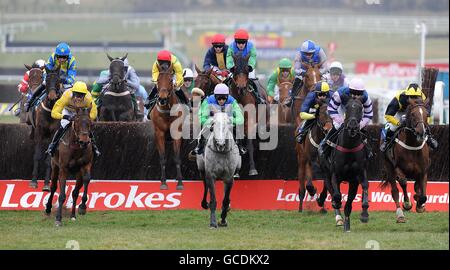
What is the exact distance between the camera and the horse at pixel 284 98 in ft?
63.4

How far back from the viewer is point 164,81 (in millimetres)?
17031

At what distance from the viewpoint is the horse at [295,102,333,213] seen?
16062mm

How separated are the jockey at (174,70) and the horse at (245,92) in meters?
0.82

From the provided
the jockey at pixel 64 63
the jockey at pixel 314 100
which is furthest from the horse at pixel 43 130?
the jockey at pixel 314 100

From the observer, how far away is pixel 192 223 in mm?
15500

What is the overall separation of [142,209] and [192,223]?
1.75 metres

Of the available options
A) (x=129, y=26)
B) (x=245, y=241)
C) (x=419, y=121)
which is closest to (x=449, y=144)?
(x=419, y=121)

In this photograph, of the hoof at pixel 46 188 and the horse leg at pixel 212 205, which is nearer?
the horse leg at pixel 212 205

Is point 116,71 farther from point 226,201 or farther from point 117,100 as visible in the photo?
point 226,201

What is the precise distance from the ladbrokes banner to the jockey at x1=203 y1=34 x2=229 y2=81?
1835mm

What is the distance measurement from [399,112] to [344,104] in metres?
1.44

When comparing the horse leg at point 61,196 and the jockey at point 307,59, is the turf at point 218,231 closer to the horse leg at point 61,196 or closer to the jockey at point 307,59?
the horse leg at point 61,196

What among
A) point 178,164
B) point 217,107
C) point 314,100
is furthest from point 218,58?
point 217,107
